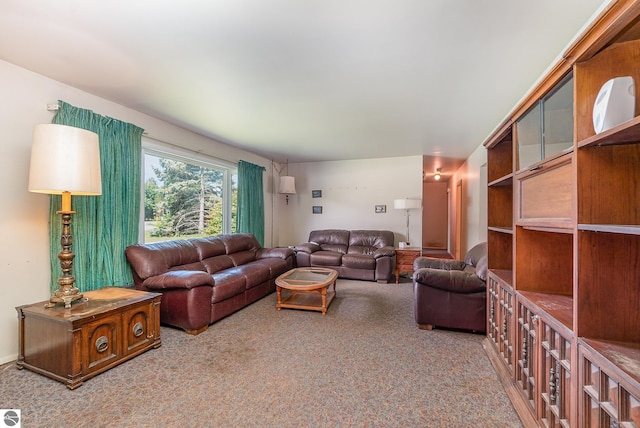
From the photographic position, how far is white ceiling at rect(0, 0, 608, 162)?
1525 millimetres

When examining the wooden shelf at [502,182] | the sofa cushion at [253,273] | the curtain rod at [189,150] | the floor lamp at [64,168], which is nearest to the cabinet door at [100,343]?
the floor lamp at [64,168]

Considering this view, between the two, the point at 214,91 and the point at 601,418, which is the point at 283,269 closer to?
the point at 214,91

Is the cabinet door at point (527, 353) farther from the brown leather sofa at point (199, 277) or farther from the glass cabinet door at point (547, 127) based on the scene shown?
the brown leather sofa at point (199, 277)

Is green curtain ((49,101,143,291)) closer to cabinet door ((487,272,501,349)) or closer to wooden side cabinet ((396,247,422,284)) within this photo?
cabinet door ((487,272,501,349))

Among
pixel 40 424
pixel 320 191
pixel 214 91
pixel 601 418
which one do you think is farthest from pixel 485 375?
pixel 320 191

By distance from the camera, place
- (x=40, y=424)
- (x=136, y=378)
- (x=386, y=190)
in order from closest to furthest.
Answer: (x=40, y=424), (x=136, y=378), (x=386, y=190)

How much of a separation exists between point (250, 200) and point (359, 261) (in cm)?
231

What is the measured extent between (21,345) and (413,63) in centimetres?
362

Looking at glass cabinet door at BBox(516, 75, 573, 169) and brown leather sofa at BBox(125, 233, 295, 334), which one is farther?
brown leather sofa at BBox(125, 233, 295, 334)

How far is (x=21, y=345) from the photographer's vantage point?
200 cm

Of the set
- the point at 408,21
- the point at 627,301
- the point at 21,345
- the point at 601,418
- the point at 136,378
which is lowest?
the point at 136,378

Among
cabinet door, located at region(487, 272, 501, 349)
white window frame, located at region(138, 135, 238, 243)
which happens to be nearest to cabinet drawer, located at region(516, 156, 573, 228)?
cabinet door, located at region(487, 272, 501, 349)

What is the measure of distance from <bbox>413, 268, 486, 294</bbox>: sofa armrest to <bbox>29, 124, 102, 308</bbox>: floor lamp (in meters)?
2.94

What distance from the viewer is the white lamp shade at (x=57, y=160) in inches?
74.2
